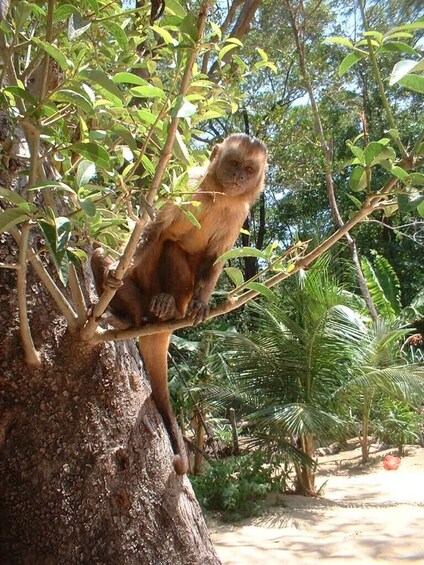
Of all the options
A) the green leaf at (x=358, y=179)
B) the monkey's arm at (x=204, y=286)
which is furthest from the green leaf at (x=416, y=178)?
the monkey's arm at (x=204, y=286)

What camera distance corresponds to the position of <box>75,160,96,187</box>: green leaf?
1462 millimetres

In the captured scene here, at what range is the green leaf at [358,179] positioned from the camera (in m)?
1.65

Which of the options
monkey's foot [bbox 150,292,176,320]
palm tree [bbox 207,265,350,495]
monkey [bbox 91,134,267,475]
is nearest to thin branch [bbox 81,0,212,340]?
monkey [bbox 91,134,267,475]

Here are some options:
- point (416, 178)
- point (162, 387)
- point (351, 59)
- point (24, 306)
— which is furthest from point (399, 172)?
point (162, 387)

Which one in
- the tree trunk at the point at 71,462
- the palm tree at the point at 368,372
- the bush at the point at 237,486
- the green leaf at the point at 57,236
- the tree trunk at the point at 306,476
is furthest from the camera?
the palm tree at the point at 368,372

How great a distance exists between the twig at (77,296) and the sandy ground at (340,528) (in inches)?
124

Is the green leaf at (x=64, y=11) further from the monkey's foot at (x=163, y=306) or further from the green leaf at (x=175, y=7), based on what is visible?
the monkey's foot at (x=163, y=306)

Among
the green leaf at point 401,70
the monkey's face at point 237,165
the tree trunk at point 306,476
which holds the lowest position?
the tree trunk at point 306,476

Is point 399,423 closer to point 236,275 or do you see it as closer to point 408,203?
point 236,275

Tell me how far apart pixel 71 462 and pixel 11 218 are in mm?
929

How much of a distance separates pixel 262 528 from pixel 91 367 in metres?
4.56

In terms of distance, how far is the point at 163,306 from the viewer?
2.78 m

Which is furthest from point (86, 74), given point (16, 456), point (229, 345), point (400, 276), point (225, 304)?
point (400, 276)

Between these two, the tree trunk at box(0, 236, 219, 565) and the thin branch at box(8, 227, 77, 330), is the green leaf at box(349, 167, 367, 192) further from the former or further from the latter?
the tree trunk at box(0, 236, 219, 565)
